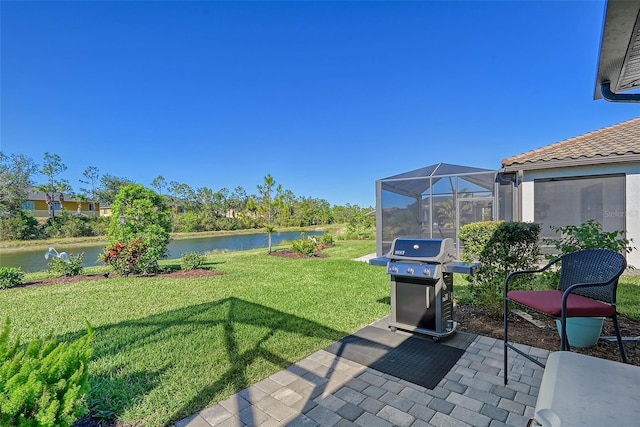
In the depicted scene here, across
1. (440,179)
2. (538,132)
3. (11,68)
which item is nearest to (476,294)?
(440,179)

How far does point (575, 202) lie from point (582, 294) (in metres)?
8.71

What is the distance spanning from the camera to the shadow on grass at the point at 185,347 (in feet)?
6.64

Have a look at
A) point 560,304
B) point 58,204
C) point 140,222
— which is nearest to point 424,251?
point 560,304

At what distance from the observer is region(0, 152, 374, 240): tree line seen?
826 inches

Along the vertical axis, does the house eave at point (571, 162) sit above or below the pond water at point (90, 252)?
above

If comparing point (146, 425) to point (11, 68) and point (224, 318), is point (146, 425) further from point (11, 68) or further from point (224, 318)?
point (11, 68)

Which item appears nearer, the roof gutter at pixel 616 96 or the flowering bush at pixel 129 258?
the roof gutter at pixel 616 96

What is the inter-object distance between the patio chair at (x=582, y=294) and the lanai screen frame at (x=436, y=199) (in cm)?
563

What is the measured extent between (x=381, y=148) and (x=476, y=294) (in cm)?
1524

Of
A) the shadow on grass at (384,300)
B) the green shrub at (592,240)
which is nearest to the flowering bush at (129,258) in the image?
the shadow on grass at (384,300)

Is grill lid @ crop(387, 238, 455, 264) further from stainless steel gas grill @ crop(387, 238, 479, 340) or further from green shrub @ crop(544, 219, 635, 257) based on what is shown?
green shrub @ crop(544, 219, 635, 257)

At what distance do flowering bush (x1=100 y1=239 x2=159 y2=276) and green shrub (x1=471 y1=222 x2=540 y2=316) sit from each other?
727 centimetres

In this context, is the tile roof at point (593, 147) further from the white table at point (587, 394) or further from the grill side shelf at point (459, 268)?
the white table at point (587, 394)

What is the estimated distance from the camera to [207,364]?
2471 millimetres
